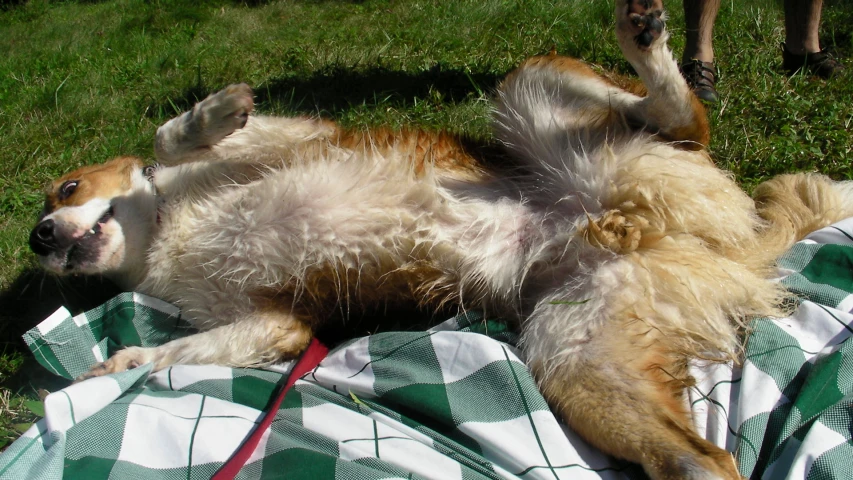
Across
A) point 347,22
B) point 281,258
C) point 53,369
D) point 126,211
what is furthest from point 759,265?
point 347,22

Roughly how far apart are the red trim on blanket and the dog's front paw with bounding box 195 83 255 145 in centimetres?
106

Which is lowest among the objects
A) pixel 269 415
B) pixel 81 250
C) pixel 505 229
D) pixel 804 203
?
pixel 269 415

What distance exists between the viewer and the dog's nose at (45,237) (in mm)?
2654

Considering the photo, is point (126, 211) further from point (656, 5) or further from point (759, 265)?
point (759, 265)

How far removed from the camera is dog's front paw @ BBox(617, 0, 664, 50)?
2473 mm

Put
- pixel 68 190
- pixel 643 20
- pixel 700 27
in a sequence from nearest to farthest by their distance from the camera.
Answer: pixel 643 20 → pixel 68 190 → pixel 700 27

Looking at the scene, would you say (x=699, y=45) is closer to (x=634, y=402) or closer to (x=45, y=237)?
(x=634, y=402)

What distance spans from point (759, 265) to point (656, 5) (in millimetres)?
1168

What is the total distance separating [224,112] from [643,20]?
6.13 ft

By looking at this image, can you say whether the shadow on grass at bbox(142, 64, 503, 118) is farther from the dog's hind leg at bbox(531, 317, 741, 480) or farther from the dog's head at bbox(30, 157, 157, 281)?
the dog's hind leg at bbox(531, 317, 741, 480)

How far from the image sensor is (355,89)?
4.48m

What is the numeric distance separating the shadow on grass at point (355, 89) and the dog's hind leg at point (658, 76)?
165 cm

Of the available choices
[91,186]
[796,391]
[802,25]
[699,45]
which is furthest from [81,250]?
[802,25]

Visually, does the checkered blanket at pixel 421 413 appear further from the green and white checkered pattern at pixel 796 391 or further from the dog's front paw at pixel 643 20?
the dog's front paw at pixel 643 20
